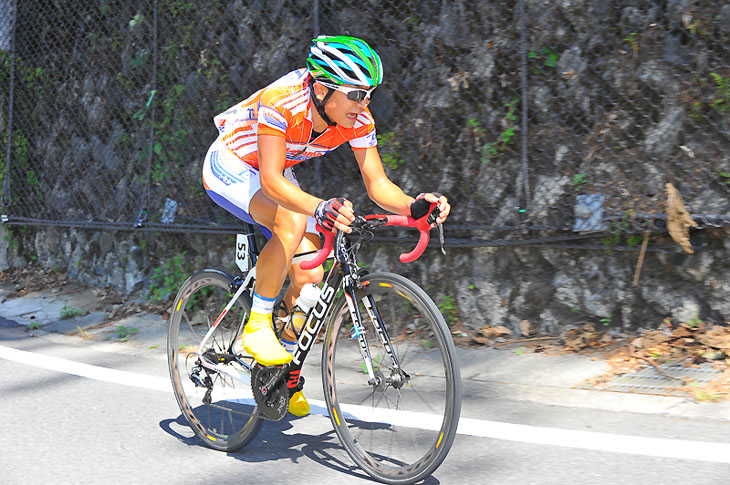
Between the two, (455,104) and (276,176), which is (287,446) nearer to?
(276,176)

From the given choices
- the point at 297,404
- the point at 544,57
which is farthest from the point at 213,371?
the point at 544,57

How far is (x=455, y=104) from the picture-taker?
5.77m

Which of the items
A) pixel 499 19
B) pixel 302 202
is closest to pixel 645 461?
pixel 302 202

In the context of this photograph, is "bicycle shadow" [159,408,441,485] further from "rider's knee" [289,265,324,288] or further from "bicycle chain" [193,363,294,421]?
"rider's knee" [289,265,324,288]

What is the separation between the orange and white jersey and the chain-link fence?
6.50 feet

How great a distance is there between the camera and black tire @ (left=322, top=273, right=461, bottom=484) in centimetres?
312

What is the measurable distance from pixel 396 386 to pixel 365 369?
178 millimetres

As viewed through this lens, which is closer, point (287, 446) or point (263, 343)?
point (263, 343)

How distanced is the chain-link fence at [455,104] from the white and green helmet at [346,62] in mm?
2283

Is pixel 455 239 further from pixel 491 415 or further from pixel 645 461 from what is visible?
pixel 645 461

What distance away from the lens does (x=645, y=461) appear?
3305 mm

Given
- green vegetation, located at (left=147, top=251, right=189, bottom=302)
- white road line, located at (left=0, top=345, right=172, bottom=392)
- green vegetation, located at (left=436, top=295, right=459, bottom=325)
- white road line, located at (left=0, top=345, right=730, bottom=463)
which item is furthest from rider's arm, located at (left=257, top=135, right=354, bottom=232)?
green vegetation, located at (left=147, top=251, right=189, bottom=302)

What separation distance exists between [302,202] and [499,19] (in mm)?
2988

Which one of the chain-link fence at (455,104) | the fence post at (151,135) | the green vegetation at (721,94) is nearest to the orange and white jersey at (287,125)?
the chain-link fence at (455,104)
